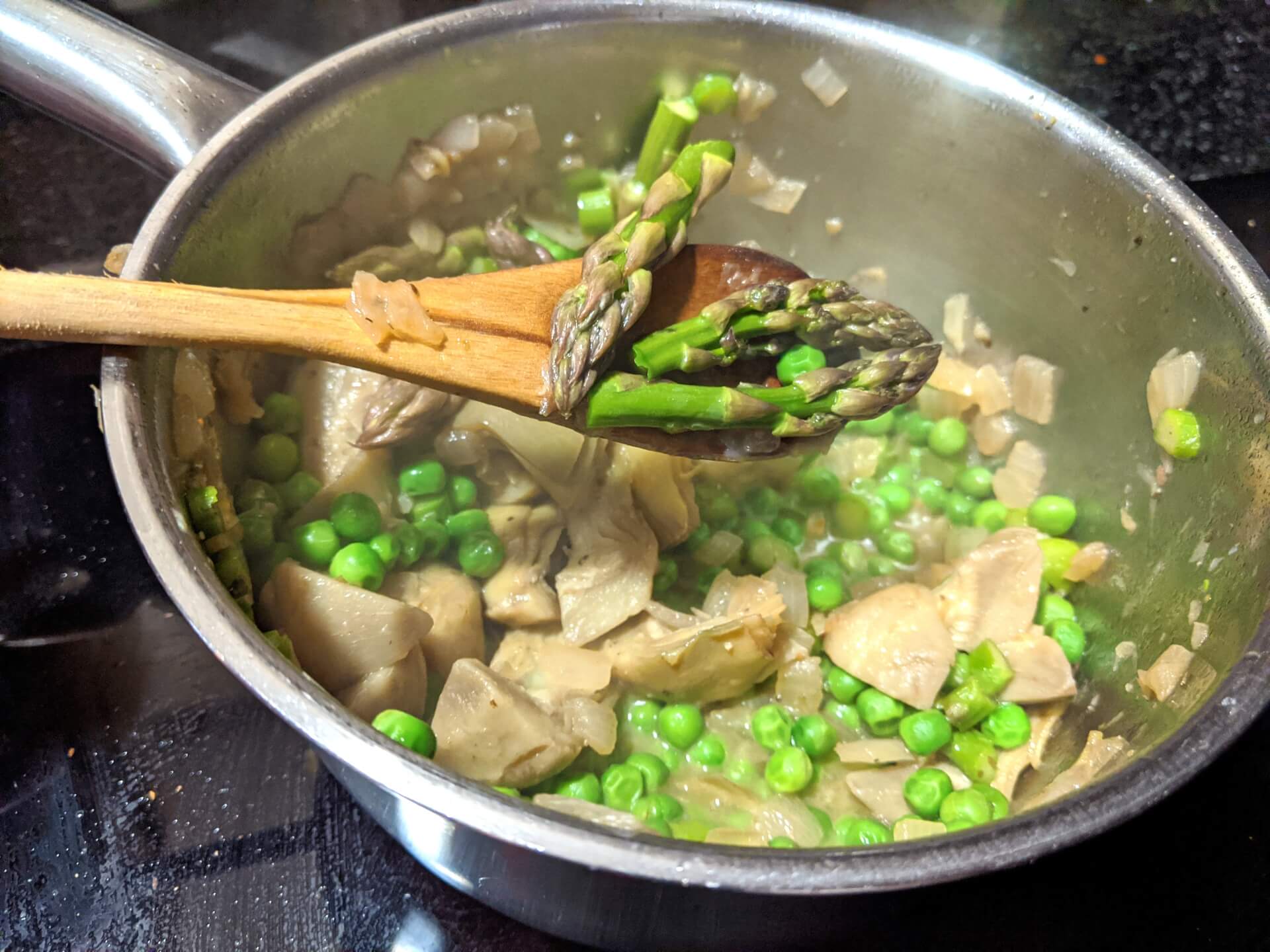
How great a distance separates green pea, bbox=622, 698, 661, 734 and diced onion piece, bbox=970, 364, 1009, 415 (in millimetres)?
1550

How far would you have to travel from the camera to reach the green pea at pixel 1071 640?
2.64 metres

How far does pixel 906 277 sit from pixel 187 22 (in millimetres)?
2858

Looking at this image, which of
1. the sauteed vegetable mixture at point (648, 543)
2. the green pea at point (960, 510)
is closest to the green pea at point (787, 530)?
the sauteed vegetable mixture at point (648, 543)

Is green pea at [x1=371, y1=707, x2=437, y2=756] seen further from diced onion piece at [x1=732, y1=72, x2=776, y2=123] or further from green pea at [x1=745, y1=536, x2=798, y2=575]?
diced onion piece at [x1=732, y1=72, x2=776, y2=123]

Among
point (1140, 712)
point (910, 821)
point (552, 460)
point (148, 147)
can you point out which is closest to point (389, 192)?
point (148, 147)

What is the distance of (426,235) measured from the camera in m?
2.88

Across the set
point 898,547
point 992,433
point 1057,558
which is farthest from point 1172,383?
point 898,547

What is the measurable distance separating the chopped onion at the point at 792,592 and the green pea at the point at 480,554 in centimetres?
85

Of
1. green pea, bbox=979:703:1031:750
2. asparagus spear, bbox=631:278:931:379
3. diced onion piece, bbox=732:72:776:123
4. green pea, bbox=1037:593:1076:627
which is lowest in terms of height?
green pea, bbox=979:703:1031:750

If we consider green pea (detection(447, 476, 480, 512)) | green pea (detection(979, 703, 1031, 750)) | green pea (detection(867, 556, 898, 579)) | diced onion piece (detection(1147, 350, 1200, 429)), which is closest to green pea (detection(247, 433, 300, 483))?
green pea (detection(447, 476, 480, 512))

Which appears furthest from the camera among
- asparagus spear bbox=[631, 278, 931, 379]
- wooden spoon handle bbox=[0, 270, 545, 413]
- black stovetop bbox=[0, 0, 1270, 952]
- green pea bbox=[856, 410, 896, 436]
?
green pea bbox=[856, 410, 896, 436]

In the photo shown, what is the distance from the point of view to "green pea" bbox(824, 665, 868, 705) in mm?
2684

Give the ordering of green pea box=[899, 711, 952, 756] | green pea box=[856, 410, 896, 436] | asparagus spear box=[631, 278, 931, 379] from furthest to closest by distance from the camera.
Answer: green pea box=[856, 410, 896, 436] < green pea box=[899, 711, 952, 756] < asparagus spear box=[631, 278, 931, 379]

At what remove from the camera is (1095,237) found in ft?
8.37
